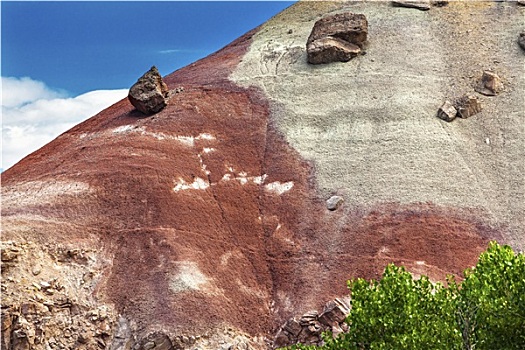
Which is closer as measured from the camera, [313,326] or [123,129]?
[313,326]

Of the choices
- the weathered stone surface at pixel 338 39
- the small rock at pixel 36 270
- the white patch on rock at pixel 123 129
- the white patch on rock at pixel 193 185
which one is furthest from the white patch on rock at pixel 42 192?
the weathered stone surface at pixel 338 39

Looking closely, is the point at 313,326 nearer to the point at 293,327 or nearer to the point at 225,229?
the point at 293,327

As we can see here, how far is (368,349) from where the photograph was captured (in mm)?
21641

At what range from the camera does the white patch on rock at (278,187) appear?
40066mm

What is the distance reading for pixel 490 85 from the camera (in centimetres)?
4794

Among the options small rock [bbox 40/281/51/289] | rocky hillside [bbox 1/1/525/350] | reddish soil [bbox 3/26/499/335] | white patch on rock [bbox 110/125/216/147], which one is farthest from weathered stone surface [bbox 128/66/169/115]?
small rock [bbox 40/281/51/289]

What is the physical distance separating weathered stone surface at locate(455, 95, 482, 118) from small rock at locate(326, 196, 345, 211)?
42.6ft

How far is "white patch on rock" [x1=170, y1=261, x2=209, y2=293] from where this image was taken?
32344mm

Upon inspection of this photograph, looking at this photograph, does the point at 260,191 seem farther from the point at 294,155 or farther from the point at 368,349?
the point at 368,349

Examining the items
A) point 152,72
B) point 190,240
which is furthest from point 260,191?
point 152,72

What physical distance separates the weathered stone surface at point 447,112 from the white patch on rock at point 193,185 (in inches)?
690

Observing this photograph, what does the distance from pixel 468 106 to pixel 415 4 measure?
17.5m

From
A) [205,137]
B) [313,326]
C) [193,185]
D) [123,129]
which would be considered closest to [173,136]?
[205,137]

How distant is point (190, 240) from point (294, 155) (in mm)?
11233
